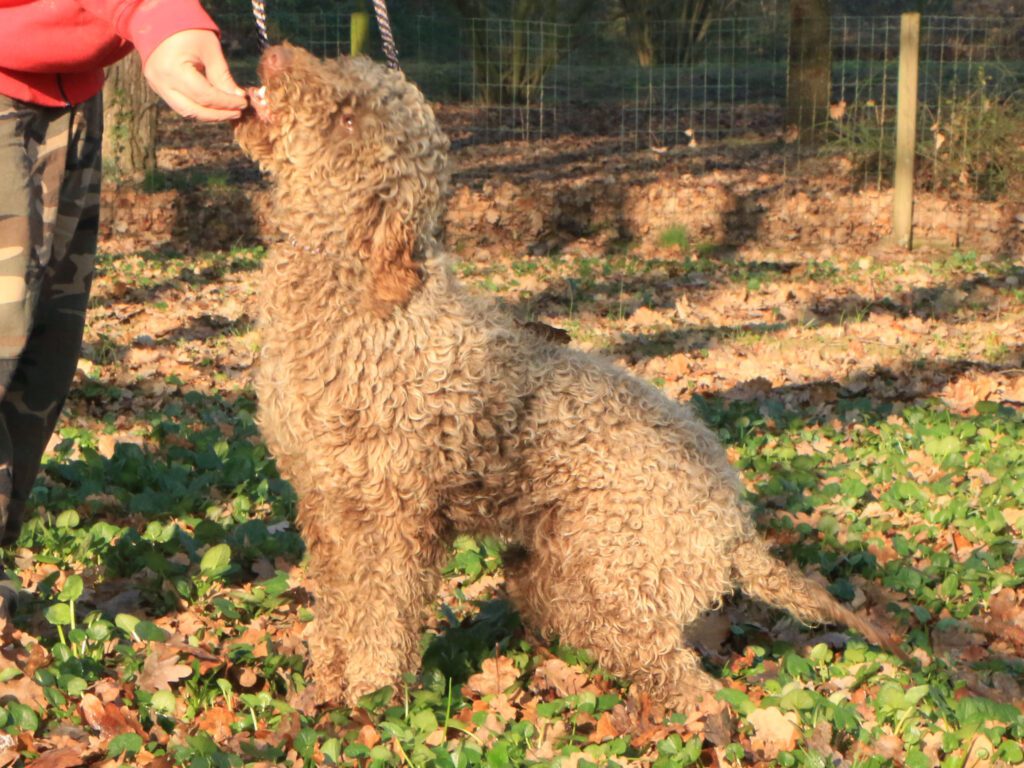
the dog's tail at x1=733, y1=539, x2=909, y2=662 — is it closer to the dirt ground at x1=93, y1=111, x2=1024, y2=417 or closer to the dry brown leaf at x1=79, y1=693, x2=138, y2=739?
the dry brown leaf at x1=79, y1=693, x2=138, y2=739

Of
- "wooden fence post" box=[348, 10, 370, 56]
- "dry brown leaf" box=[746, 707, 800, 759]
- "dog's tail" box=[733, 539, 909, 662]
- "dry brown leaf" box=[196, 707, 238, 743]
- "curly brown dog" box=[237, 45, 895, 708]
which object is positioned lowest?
"dry brown leaf" box=[746, 707, 800, 759]

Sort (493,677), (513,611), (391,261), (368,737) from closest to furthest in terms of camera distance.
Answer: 1. (391,261)
2. (368,737)
3. (493,677)
4. (513,611)

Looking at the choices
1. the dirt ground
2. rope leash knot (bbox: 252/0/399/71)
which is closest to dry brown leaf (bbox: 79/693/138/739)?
rope leash knot (bbox: 252/0/399/71)

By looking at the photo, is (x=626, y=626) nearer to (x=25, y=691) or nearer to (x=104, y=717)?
(x=104, y=717)

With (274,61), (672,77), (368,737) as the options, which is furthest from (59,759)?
(672,77)

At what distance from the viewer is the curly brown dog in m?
3.35

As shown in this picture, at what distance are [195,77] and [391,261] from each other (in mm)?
682

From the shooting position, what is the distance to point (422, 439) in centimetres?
349

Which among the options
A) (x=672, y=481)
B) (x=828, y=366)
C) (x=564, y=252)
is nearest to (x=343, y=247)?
(x=672, y=481)

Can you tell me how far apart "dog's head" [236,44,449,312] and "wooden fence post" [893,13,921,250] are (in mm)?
9778

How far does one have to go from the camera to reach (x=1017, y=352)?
8.44 metres

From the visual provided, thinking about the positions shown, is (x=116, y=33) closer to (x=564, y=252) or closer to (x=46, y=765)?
(x=46, y=765)

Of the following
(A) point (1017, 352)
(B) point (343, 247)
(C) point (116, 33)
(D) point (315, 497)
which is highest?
(C) point (116, 33)

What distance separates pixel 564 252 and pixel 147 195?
4.22m
